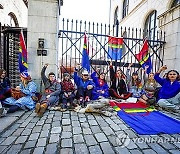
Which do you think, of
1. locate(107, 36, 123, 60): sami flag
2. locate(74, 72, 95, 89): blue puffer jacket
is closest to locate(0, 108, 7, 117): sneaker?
locate(74, 72, 95, 89): blue puffer jacket

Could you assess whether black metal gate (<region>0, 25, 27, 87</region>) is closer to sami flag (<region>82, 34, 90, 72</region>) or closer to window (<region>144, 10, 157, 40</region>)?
sami flag (<region>82, 34, 90, 72</region>)

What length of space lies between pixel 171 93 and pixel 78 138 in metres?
3.95

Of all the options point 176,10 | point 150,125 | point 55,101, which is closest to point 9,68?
point 55,101

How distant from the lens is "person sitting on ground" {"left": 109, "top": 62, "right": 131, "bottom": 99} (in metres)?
6.58

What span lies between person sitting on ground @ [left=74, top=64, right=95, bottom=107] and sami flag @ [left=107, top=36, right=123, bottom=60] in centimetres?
228

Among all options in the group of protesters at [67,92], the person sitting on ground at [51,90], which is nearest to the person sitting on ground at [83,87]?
the group of protesters at [67,92]

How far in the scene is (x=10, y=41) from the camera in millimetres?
6652

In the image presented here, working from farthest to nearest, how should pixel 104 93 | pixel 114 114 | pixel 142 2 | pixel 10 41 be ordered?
pixel 142 2, pixel 10 41, pixel 104 93, pixel 114 114

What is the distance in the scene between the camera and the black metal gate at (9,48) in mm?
6297

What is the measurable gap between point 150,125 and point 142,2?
45.1ft

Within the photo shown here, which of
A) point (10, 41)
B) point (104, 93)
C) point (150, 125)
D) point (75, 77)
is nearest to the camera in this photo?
point (150, 125)

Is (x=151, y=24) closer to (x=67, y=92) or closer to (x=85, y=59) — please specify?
(x=85, y=59)

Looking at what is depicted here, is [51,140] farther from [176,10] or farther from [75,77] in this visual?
[176,10]

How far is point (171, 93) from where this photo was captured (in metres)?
5.34
